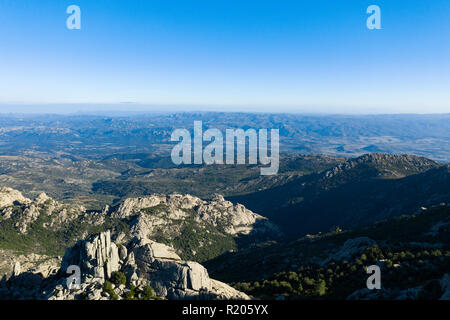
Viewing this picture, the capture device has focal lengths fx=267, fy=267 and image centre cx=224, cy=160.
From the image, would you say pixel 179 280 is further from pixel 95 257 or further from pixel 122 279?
pixel 95 257

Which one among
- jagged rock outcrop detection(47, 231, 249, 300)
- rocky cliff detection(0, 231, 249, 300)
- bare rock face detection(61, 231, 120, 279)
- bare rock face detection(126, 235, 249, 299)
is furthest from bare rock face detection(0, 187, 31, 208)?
bare rock face detection(126, 235, 249, 299)

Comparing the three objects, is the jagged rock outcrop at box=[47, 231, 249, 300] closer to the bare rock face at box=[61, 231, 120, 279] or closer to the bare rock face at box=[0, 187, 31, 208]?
the bare rock face at box=[61, 231, 120, 279]

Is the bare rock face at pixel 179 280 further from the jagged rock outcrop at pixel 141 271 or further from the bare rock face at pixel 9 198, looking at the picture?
the bare rock face at pixel 9 198

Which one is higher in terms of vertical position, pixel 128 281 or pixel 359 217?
pixel 128 281

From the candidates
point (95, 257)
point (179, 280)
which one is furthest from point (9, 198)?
point (179, 280)

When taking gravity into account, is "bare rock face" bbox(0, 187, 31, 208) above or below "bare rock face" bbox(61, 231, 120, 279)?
below

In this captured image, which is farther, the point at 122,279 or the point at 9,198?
the point at 9,198
